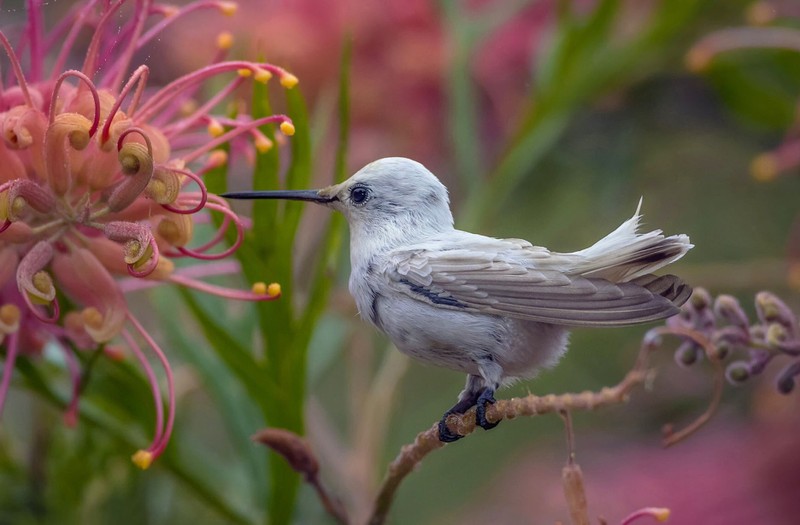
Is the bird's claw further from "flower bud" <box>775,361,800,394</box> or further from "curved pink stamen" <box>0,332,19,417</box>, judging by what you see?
"curved pink stamen" <box>0,332,19,417</box>

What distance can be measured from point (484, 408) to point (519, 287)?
86 millimetres

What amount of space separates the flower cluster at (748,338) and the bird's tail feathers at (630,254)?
0.09m

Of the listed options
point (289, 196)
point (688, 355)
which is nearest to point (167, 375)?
point (289, 196)

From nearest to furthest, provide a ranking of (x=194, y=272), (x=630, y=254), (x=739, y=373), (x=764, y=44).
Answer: (x=630, y=254), (x=739, y=373), (x=194, y=272), (x=764, y=44)

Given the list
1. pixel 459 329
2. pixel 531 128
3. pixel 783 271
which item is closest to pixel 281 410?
pixel 459 329

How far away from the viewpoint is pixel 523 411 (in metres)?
0.71

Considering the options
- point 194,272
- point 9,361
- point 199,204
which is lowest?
point 9,361

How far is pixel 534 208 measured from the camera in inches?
65.9

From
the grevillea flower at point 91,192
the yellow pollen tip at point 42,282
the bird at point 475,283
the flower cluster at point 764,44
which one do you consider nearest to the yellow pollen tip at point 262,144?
the grevillea flower at point 91,192

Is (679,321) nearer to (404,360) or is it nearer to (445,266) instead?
(445,266)

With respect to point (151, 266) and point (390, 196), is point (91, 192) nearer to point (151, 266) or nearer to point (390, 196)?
point (151, 266)

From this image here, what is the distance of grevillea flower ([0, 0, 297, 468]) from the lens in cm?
77

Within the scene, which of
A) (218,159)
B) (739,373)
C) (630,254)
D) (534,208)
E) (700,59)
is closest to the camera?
(630,254)

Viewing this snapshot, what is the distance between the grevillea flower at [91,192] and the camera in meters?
0.77
